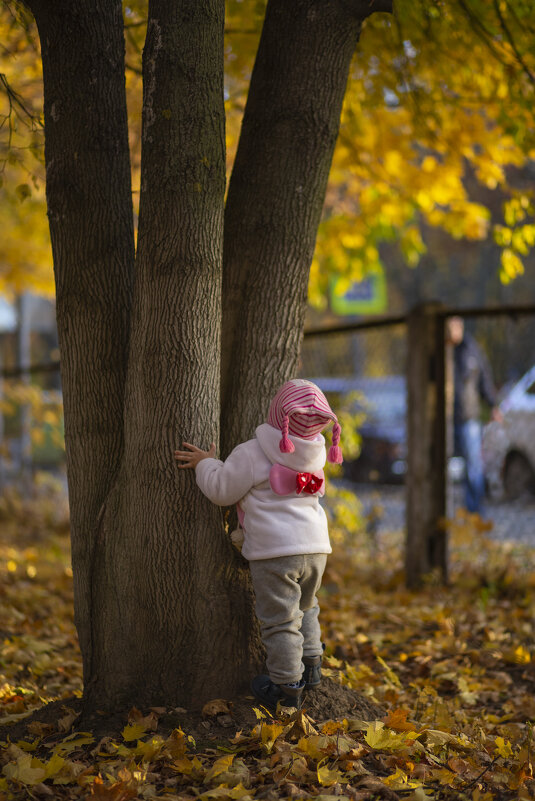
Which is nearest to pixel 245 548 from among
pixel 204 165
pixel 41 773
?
pixel 41 773

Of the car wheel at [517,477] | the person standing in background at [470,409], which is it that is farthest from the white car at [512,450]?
the person standing in background at [470,409]

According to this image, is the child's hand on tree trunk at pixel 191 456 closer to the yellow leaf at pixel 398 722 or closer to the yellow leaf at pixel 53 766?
the yellow leaf at pixel 53 766

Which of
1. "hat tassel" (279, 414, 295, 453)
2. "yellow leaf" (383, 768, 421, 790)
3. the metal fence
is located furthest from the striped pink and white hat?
the metal fence

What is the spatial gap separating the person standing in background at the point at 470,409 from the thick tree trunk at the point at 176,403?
5460mm

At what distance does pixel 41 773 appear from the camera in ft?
7.98

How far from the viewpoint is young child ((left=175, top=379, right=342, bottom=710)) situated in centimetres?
275

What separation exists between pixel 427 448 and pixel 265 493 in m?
2.86

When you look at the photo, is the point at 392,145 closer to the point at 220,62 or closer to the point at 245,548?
the point at 220,62

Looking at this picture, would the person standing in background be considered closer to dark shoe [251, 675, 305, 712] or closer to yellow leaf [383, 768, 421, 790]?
dark shoe [251, 675, 305, 712]

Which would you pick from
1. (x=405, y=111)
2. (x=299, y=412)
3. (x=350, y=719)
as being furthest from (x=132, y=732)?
(x=405, y=111)

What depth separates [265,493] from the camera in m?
2.81

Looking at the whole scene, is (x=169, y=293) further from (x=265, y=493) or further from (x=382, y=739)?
(x=382, y=739)

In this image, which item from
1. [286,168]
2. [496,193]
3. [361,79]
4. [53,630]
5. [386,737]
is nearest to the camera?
[386,737]

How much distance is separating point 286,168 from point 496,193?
2278cm
